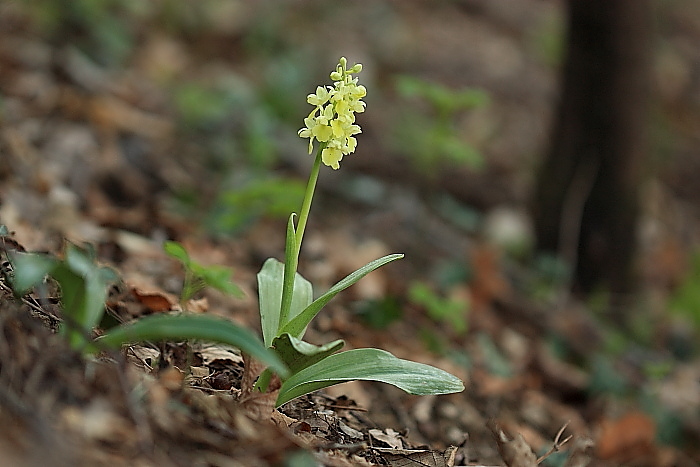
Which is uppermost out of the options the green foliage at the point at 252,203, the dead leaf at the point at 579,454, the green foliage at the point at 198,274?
the green foliage at the point at 252,203

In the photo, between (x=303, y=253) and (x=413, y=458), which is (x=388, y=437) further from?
(x=303, y=253)

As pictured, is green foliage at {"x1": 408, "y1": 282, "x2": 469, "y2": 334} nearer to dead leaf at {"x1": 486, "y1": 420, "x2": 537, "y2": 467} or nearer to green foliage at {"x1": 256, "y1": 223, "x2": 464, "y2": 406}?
dead leaf at {"x1": 486, "y1": 420, "x2": 537, "y2": 467}

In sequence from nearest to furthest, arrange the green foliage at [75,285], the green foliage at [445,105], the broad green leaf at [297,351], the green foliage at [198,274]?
the green foliage at [75,285] → the broad green leaf at [297,351] → the green foliage at [198,274] → the green foliage at [445,105]

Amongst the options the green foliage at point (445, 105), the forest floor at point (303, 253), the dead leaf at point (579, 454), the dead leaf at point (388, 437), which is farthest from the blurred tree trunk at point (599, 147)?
the dead leaf at point (388, 437)

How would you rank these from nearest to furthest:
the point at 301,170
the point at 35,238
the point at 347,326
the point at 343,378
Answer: the point at 343,378 → the point at 35,238 → the point at 347,326 → the point at 301,170

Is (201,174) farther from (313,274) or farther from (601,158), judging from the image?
(601,158)

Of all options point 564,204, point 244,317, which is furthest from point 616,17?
point 244,317

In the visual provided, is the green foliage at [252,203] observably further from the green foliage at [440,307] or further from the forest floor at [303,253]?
the green foliage at [440,307]

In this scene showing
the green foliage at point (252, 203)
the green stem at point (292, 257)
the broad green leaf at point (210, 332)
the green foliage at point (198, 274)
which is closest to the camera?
the broad green leaf at point (210, 332)
